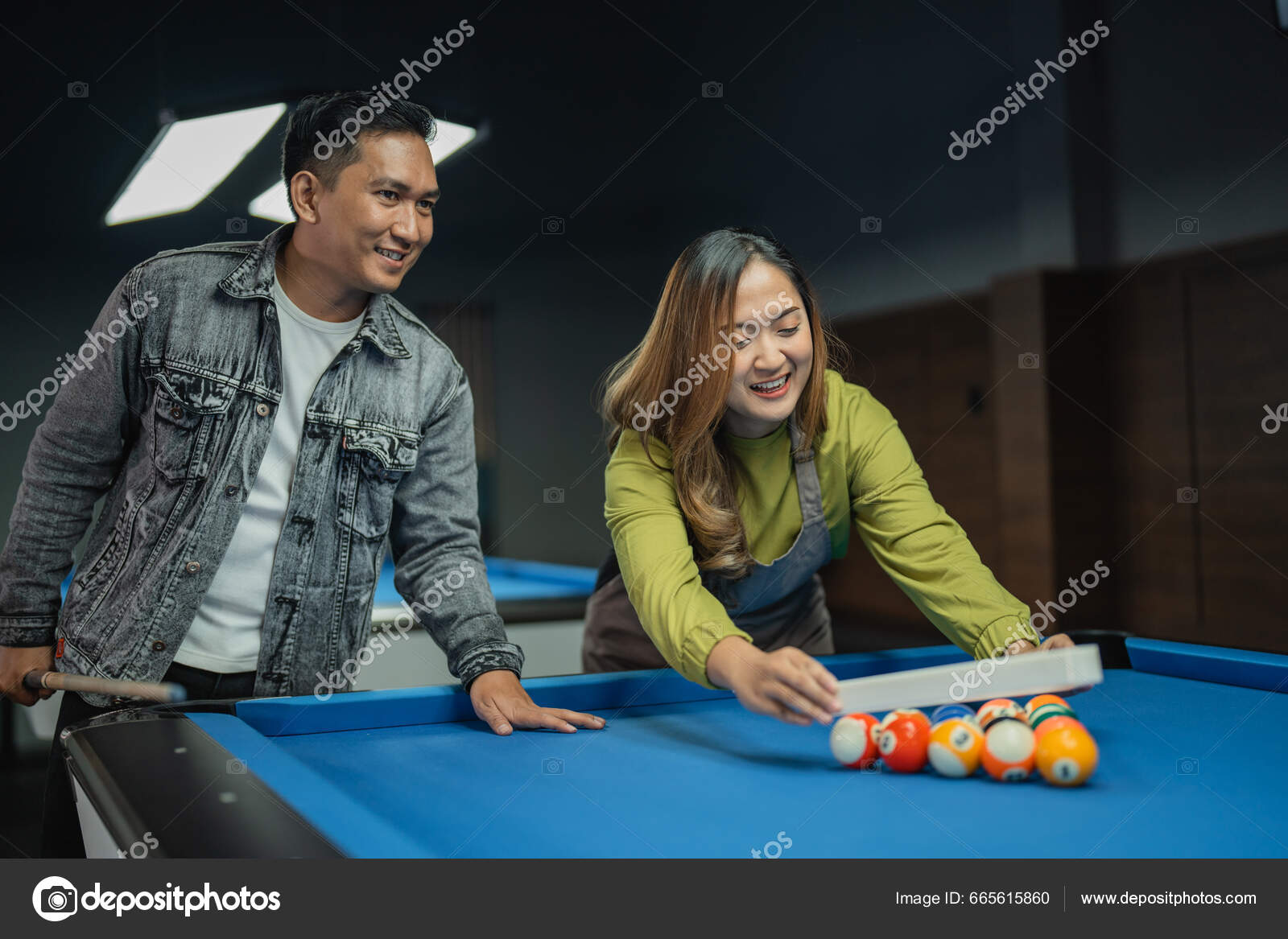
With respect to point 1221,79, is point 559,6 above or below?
above

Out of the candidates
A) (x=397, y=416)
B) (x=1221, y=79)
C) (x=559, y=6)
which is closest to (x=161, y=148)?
(x=559, y=6)

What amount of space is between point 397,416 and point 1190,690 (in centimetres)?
151

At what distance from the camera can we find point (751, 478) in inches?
79.8

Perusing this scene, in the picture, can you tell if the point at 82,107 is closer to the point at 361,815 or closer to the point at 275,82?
the point at 275,82

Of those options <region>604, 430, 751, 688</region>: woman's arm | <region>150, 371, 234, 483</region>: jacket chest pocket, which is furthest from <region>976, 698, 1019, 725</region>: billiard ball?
<region>150, 371, 234, 483</region>: jacket chest pocket

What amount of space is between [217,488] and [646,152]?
4442 mm

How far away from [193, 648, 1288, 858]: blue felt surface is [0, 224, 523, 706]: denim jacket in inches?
12.9

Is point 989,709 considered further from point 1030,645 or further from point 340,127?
point 340,127

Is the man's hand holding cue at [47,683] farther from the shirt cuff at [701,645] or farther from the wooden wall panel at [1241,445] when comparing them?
the wooden wall panel at [1241,445]

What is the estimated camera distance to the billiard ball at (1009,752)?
1.24m

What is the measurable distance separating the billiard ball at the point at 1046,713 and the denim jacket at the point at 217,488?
0.83 meters

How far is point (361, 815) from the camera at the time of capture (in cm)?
107
